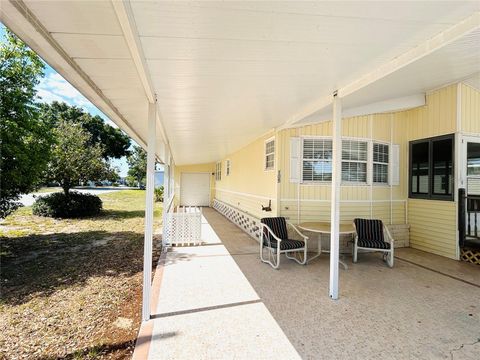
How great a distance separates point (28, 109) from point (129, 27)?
6.16 metres

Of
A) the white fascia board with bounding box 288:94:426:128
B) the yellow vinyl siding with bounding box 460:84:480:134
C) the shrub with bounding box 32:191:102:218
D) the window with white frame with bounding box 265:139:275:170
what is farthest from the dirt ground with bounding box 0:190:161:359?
the yellow vinyl siding with bounding box 460:84:480:134

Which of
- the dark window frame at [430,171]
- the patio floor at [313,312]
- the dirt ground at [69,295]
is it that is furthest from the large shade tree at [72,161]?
the dark window frame at [430,171]

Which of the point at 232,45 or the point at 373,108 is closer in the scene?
the point at 232,45

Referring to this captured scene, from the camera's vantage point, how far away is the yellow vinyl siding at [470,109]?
577 centimetres

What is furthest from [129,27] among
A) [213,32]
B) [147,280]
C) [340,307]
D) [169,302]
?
[340,307]

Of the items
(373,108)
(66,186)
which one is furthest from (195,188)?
(373,108)

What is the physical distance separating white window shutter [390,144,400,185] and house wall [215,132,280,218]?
308 centimetres

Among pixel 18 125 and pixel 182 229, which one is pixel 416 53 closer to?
pixel 182 229

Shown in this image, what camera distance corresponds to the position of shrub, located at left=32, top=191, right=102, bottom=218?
10953 millimetres

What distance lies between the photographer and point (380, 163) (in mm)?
6715

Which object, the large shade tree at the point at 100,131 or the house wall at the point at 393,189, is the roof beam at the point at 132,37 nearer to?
→ the house wall at the point at 393,189

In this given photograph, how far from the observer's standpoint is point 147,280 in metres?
3.18

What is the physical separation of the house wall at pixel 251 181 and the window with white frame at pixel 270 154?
0.43 ft

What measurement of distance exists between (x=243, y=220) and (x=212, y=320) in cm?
586
